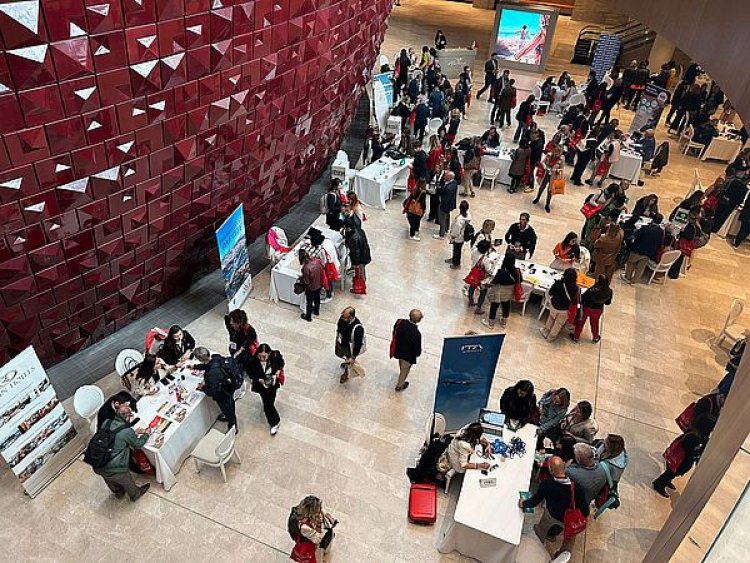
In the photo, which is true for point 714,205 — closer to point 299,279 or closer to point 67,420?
point 299,279

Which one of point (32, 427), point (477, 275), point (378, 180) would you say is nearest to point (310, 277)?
point (477, 275)

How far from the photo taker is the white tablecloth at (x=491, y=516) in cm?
521

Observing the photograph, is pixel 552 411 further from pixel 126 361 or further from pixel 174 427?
pixel 126 361

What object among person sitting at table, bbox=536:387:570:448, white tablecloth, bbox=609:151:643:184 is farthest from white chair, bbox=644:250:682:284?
person sitting at table, bbox=536:387:570:448

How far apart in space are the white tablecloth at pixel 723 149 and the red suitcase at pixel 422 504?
12.8 m

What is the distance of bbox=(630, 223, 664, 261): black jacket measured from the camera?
9.25m

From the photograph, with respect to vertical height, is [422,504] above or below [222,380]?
below

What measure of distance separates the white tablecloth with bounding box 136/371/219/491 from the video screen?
681 inches

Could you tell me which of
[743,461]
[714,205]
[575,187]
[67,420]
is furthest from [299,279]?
[714,205]

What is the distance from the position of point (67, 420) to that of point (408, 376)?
4.06 m

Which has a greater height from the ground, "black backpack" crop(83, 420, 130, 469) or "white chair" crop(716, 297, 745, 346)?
"black backpack" crop(83, 420, 130, 469)

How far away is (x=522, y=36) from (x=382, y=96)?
8.31 metres

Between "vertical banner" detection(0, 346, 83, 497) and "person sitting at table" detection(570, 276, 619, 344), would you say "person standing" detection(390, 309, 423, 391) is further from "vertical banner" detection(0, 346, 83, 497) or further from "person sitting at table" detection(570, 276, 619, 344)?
"vertical banner" detection(0, 346, 83, 497)

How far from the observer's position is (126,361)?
6.77 meters
